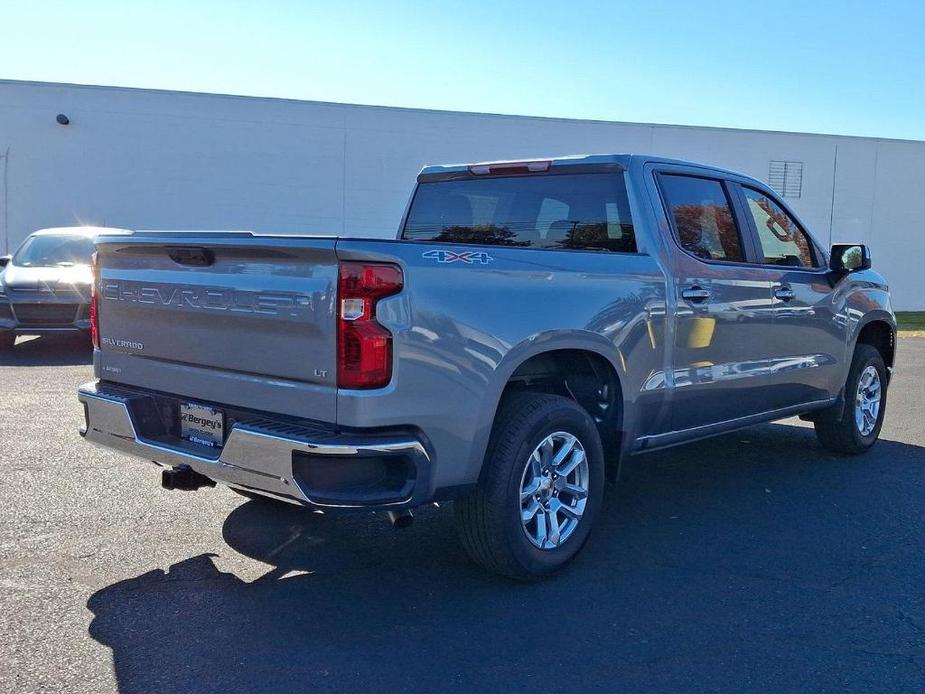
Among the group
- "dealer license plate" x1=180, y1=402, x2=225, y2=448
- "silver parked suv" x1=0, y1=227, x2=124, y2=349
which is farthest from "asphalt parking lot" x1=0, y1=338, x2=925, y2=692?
"silver parked suv" x1=0, y1=227, x2=124, y2=349

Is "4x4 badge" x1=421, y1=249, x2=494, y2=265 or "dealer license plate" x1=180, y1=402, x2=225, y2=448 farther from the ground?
"4x4 badge" x1=421, y1=249, x2=494, y2=265

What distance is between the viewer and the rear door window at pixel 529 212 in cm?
505

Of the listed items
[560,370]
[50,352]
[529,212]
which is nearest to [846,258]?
[529,212]

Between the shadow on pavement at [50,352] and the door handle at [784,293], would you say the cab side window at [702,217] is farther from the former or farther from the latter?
the shadow on pavement at [50,352]

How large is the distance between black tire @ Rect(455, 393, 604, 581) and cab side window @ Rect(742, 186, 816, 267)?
90.3 inches

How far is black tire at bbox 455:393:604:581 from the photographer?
3979 millimetres

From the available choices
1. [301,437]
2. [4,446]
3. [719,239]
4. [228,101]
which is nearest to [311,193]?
[228,101]

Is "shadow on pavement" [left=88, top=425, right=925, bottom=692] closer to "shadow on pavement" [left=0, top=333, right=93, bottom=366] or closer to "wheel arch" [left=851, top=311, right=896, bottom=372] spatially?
"wheel arch" [left=851, top=311, right=896, bottom=372]

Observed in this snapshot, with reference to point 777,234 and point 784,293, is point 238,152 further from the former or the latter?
point 784,293

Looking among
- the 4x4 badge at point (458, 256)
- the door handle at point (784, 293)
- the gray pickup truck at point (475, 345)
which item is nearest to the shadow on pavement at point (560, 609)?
the gray pickup truck at point (475, 345)

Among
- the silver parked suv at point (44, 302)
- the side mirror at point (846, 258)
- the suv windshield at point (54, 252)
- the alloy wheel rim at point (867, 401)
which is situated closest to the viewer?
the side mirror at point (846, 258)

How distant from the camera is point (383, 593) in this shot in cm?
407

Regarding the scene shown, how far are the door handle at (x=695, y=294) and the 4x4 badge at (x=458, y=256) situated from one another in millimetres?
1512

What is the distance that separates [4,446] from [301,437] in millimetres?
3984
